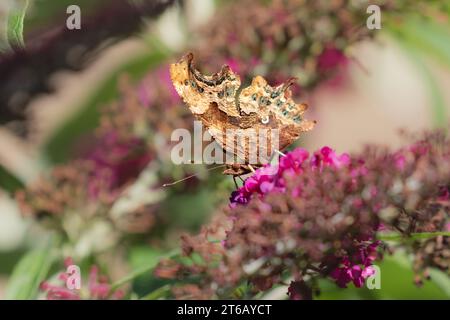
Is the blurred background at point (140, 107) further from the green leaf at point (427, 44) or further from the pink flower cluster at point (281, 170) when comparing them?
the pink flower cluster at point (281, 170)

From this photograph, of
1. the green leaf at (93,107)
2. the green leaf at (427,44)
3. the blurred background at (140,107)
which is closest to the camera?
the blurred background at (140,107)

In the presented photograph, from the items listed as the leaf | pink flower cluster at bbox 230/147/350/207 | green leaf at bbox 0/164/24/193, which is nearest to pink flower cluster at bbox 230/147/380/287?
pink flower cluster at bbox 230/147/350/207

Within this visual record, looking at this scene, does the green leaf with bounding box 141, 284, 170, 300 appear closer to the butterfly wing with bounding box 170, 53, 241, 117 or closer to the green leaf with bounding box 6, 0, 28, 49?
the butterfly wing with bounding box 170, 53, 241, 117

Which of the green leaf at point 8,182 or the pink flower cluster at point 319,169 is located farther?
the green leaf at point 8,182

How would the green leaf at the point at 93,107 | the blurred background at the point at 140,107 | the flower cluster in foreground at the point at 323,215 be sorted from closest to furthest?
the flower cluster in foreground at the point at 323,215
the blurred background at the point at 140,107
the green leaf at the point at 93,107

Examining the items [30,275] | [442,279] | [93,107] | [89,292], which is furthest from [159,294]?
[93,107]

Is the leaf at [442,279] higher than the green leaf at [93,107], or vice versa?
the green leaf at [93,107]

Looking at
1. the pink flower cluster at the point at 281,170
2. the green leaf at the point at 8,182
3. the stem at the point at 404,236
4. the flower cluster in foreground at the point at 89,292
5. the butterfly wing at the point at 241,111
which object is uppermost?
the green leaf at the point at 8,182

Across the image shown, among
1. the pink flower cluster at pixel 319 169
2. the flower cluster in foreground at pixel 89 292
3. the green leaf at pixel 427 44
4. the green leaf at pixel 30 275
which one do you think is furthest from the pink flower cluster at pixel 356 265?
the green leaf at pixel 427 44
